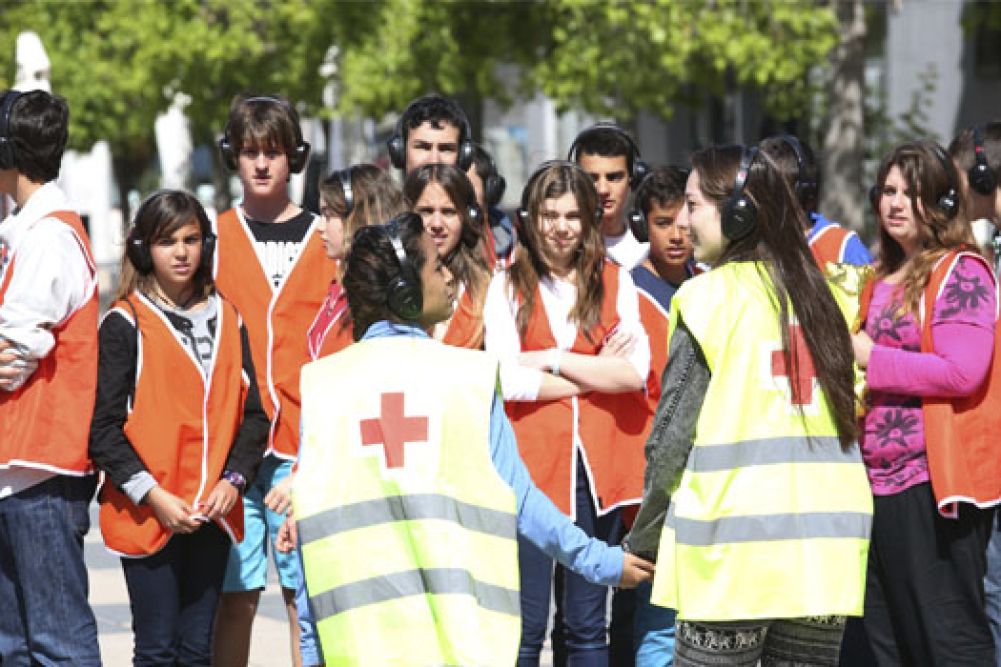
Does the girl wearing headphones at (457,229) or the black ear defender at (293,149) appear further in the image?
the black ear defender at (293,149)

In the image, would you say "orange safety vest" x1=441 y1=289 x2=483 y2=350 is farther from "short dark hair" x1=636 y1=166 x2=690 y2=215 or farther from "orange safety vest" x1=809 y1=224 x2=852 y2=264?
"orange safety vest" x1=809 y1=224 x2=852 y2=264

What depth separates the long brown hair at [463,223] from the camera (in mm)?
6562

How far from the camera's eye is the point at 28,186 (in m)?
5.99

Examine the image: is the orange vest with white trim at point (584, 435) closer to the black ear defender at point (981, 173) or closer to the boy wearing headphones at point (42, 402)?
the black ear defender at point (981, 173)

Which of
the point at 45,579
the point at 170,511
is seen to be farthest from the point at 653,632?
the point at 45,579

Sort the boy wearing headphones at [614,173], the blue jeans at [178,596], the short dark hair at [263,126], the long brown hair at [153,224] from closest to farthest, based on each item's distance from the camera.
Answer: the blue jeans at [178,596] → the long brown hair at [153,224] → the short dark hair at [263,126] → the boy wearing headphones at [614,173]

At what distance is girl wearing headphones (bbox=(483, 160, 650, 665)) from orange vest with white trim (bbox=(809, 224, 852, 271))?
0.72 metres

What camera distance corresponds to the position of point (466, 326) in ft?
21.2

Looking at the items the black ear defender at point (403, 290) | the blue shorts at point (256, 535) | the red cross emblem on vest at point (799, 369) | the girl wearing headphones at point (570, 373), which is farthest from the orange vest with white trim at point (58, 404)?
the red cross emblem on vest at point (799, 369)

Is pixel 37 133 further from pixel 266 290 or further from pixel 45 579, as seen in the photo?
pixel 45 579

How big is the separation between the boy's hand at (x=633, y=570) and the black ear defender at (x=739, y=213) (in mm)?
877

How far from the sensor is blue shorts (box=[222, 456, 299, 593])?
6457 mm

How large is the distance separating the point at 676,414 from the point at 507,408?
1.54 metres

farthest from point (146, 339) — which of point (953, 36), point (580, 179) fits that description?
point (953, 36)
